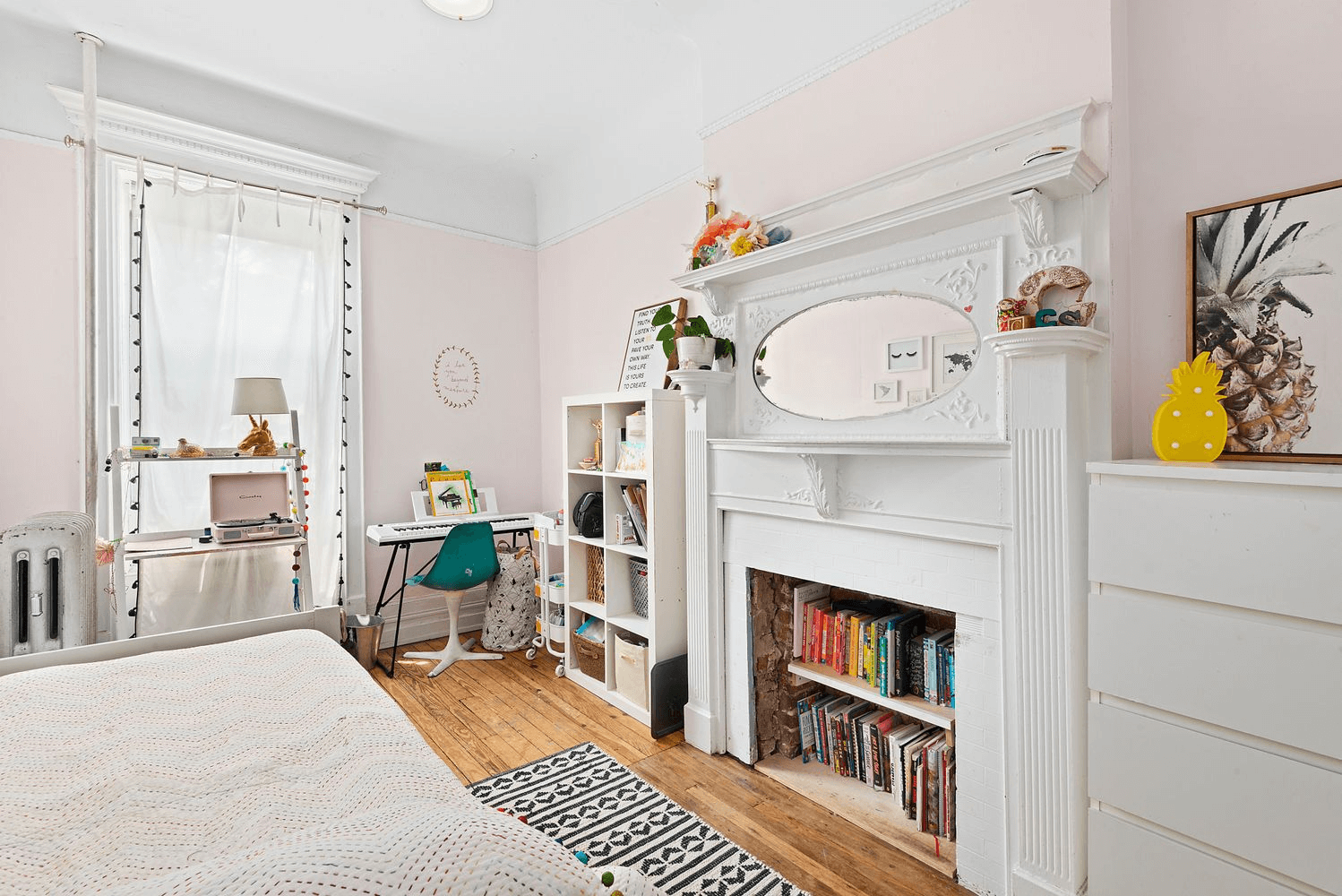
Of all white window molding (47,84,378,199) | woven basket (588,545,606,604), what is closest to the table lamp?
white window molding (47,84,378,199)

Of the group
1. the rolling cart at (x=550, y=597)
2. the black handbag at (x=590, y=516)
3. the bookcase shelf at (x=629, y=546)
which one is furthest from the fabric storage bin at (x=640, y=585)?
the rolling cart at (x=550, y=597)

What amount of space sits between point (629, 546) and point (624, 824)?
1172 millimetres

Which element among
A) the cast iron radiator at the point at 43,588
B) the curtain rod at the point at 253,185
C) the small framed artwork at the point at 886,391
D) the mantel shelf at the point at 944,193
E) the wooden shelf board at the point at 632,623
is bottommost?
the wooden shelf board at the point at 632,623

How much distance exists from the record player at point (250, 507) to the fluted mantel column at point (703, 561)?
192 centimetres

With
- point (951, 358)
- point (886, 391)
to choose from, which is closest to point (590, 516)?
point (886, 391)

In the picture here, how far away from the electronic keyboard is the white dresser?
297cm

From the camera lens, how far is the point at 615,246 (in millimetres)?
3725

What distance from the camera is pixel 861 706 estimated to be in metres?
2.37

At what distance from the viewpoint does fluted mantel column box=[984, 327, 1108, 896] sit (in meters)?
1.55

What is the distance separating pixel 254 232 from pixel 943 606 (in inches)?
149

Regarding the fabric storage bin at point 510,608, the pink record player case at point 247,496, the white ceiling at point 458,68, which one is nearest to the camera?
the white ceiling at point 458,68

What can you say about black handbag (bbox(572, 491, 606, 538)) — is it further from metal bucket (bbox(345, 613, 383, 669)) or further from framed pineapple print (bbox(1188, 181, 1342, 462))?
framed pineapple print (bbox(1188, 181, 1342, 462))

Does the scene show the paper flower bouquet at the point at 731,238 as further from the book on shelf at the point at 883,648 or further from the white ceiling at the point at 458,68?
the book on shelf at the point at 883,648

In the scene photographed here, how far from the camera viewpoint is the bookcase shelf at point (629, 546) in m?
2.76
